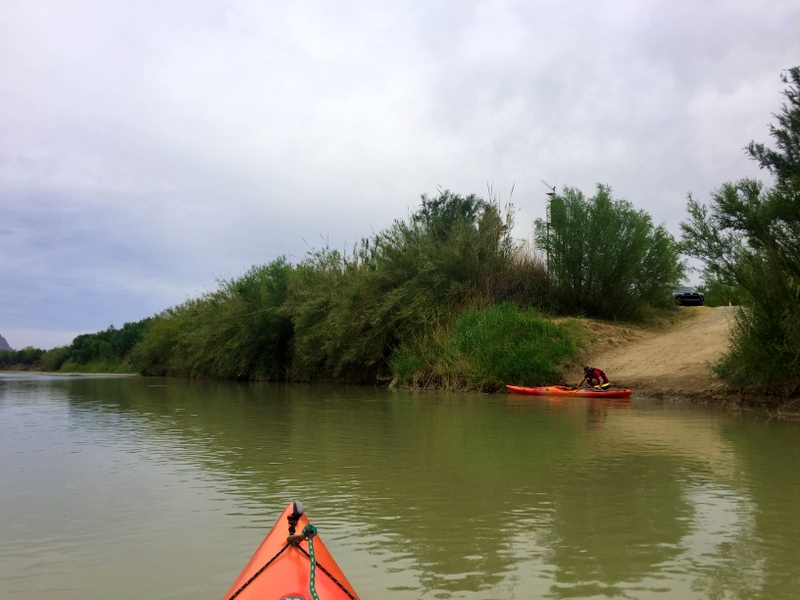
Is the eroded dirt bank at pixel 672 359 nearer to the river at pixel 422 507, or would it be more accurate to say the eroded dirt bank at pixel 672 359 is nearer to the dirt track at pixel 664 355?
the dirt track at pixel 664 355

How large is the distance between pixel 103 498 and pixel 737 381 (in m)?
13.4

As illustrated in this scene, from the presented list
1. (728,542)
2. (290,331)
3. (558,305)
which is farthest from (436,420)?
(290,331)

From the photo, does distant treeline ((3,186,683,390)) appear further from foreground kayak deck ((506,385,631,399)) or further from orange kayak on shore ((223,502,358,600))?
orange kayak on shore ((223,502,358,600))

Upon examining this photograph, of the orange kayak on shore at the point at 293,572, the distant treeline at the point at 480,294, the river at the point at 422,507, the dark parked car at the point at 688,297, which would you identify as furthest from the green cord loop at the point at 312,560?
the dark parked car at the point at 688,297

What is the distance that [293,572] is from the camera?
10.0 feet

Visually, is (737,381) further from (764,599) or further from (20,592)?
(20,592)

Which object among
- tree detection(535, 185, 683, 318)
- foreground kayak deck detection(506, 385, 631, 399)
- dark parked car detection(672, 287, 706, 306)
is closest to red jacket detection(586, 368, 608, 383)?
foreground kayak deck detection(506, 385, 631, 399)

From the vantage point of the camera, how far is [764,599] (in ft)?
12.0

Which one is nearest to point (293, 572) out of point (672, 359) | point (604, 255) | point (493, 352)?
point (493, 352)

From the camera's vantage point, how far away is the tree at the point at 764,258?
13.7m

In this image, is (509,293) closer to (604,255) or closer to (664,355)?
(604,255)

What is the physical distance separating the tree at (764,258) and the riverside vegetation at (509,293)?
0.10 feet

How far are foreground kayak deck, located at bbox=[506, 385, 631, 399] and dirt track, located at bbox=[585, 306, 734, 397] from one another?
1.26 meters

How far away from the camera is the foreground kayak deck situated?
58.2ft
